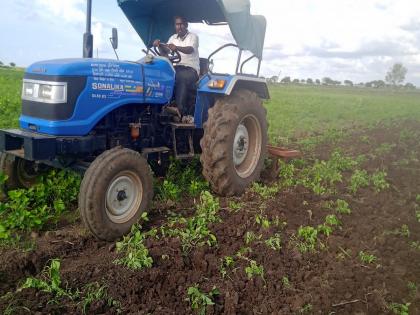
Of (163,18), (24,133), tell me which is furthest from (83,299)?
(163,18)

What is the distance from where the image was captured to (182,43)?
5445 millimetres

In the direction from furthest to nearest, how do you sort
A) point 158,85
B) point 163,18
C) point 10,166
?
1. point 163,18
2. point 158,85
3. point 10,166

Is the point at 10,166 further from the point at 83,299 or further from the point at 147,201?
the point at 83,299

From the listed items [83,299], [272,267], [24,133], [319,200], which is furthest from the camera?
[319,200]

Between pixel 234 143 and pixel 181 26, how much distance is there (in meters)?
1.63

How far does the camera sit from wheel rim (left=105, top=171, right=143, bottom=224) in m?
3.96

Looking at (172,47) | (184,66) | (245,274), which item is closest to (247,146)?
(184,66)

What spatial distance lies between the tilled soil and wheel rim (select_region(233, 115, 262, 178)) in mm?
873

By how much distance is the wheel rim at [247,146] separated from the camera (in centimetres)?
564

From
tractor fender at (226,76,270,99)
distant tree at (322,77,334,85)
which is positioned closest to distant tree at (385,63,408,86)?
distant tree at (322,77,334,85)

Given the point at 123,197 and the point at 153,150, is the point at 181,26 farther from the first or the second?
the point at 123,197

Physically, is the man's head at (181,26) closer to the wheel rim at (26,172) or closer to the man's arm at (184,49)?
the man's arm at (184,49)

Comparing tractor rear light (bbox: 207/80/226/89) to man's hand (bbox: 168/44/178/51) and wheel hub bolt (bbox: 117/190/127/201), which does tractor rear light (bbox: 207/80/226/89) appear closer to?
man's hand (bbox: 168/44/178/51)

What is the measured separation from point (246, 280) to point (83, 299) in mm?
1192
